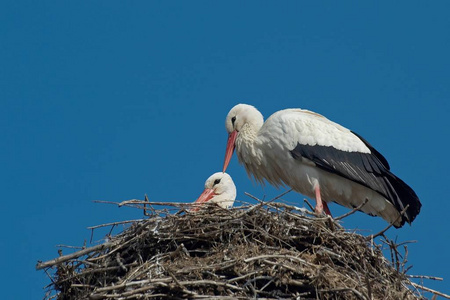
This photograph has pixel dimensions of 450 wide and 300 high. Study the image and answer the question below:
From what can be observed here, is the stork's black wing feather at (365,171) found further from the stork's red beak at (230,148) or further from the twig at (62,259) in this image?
the twig at (62,259)

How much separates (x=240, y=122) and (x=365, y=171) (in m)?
1.26

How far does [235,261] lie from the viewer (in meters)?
6.38

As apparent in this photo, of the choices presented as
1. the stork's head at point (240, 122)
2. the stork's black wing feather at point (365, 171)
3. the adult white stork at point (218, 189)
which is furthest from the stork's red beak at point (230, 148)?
the stork's black wing feather at point (365, 171)

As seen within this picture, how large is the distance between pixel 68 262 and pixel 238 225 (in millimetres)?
1218

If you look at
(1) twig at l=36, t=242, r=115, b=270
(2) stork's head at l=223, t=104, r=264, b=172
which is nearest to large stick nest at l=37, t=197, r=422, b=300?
(1) twig at l=36, t=242, r=115, b=270

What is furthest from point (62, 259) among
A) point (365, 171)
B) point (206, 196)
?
point (365, 171)

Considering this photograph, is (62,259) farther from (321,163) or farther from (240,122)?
(240,122)

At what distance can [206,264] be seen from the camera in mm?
6508

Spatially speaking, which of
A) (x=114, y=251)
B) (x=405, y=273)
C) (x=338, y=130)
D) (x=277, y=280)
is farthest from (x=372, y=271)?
(x=338, y=130)

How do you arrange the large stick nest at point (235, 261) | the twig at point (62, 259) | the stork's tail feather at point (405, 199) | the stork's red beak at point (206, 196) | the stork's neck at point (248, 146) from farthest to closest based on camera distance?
1. the stork's neck at point (248, 146)
2. the stork's red beak at point (206, 196)
3. the stork's tail feather at point (405, 199)
4. the twig at point (62, 259)
5. the large stick nest at point (235, 261)

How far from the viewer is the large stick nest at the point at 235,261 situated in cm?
625

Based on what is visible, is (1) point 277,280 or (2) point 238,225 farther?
(2) point 238,225

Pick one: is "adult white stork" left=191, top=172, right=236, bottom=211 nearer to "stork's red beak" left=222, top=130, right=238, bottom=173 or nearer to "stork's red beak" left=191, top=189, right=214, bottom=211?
"stork's red beak" left=191, top=189, right=214, bottom=211

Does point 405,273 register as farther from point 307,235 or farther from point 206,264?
point 206,264
